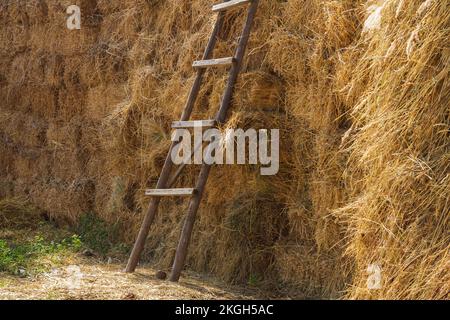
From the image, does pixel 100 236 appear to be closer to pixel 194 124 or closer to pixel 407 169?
pixel 194 124

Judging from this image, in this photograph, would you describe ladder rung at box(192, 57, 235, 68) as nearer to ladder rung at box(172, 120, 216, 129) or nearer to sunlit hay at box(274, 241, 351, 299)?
ladder rung at box(172, 120, 216, 129)

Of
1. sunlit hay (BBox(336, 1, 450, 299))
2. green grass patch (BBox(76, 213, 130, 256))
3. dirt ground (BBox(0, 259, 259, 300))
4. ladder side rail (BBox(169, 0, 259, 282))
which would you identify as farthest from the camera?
green grass patch (BBox(76, 213, 130, 256))

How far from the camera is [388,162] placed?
417 centimetres

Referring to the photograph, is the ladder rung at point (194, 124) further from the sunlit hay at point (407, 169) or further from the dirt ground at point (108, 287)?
the sunlit hay at point (407, 169)

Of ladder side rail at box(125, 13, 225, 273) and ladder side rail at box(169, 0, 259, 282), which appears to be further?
ladder side rail at box(125, 13, 225, 273)

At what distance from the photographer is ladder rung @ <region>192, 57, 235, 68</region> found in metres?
5.55

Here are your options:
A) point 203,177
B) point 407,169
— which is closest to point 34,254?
point 203,177

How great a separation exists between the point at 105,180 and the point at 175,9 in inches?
71.2

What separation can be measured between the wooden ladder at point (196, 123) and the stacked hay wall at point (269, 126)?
109mm

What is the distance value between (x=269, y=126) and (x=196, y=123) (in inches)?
21.6

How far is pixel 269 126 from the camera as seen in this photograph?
5.44 meters

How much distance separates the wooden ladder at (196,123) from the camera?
5.47 meters

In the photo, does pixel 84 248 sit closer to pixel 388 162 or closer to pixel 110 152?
pixel 110 152

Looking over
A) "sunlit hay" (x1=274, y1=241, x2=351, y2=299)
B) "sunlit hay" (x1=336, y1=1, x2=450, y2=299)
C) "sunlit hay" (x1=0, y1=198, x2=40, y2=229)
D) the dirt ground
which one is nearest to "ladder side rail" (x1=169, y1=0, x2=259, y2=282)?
the dirt ground
